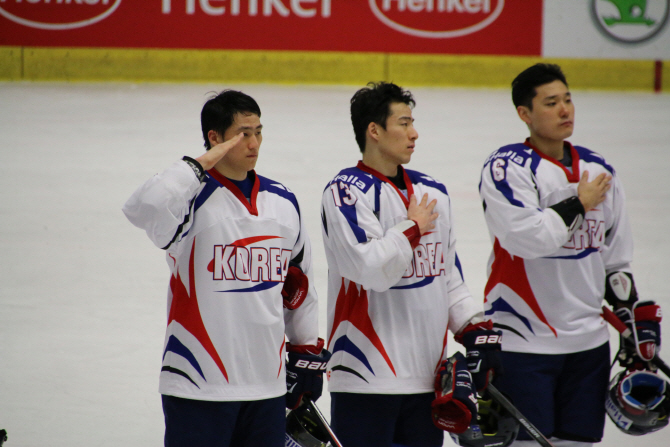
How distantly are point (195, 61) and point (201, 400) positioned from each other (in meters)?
9.36

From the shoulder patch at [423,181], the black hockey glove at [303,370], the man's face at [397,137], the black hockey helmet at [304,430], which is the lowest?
the black hockey helmet at [304,430]

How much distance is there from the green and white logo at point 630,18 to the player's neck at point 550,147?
898cm

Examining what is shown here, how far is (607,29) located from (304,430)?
9.97 metres

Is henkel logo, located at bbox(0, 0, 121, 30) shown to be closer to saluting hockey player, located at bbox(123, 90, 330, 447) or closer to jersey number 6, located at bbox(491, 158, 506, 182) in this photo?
jersey number 6, located at bbox(491, 158, 506, 182)

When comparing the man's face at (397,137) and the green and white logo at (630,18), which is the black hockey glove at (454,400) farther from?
the green and white logo at (630,18)

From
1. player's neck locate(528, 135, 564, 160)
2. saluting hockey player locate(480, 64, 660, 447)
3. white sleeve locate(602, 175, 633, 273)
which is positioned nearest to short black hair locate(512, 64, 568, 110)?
saluting hockey player locate(480, 64, 660, 447)

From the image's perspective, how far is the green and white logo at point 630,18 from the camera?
11.3m

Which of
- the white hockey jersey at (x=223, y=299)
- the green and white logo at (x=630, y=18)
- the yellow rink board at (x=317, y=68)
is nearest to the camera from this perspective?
the white hockey jersey at (x=223, y=299)

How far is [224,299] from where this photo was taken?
7.83 ft

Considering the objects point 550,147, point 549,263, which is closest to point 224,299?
point 549,263

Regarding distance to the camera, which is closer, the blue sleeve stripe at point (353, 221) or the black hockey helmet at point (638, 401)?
the blue sleeve stripe at point (353, 221)

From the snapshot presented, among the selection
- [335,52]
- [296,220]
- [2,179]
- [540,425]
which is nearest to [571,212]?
[540,425]

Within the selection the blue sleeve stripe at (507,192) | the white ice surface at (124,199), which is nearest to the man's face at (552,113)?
the blue sleeve stripe at (507,192)

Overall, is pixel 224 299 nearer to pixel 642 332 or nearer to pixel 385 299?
A: pixel 385 299
